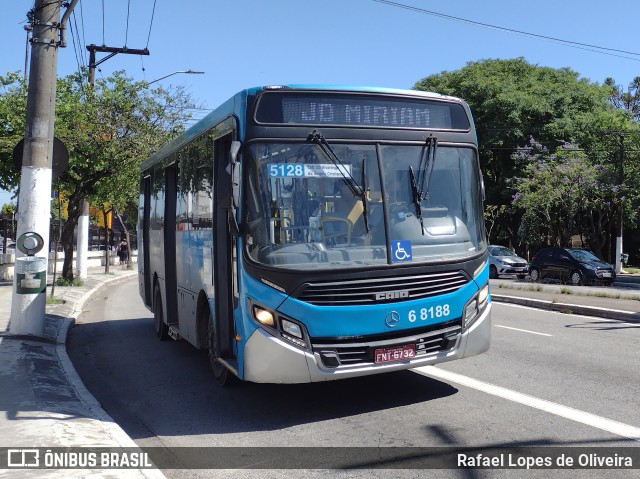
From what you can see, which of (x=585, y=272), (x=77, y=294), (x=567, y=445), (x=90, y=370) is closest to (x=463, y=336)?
(x=567, y=445)

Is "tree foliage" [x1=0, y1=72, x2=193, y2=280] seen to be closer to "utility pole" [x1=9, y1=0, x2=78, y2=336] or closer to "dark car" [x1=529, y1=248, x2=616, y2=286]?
"utility pole" [x1=9, y1=0, x2=78, y2=336]

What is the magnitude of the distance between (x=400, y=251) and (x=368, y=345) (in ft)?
3.07

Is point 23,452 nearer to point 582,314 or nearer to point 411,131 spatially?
point 411,131

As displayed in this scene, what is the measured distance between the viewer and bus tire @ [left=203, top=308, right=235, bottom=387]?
738 centimetres

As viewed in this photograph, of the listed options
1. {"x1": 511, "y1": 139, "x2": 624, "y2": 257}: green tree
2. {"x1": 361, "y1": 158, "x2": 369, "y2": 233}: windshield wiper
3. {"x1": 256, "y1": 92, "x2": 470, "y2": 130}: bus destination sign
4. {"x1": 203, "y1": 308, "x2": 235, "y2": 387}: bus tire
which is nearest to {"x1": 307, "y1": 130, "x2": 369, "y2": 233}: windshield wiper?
{"x1": 361, "y1": 158, "x2": 369, "y2": 233}: windshield wiper

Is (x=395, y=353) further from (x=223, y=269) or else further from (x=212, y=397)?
(x=212, y=397)

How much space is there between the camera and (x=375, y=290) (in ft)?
20.2

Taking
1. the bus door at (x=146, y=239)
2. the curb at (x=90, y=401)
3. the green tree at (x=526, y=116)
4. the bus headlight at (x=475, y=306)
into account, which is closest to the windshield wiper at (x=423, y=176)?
the bus headlight at (x=475, y=306)

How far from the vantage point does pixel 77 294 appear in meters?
20.1

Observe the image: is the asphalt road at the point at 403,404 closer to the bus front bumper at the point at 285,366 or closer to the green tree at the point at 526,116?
the bus front bumper at the point at 285,366

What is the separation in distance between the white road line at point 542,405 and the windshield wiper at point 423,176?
200 cm

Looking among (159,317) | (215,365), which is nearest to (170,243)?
(159,317)

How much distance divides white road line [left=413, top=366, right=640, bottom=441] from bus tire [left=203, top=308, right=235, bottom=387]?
232 centimetres

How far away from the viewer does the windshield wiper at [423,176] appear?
655cm
